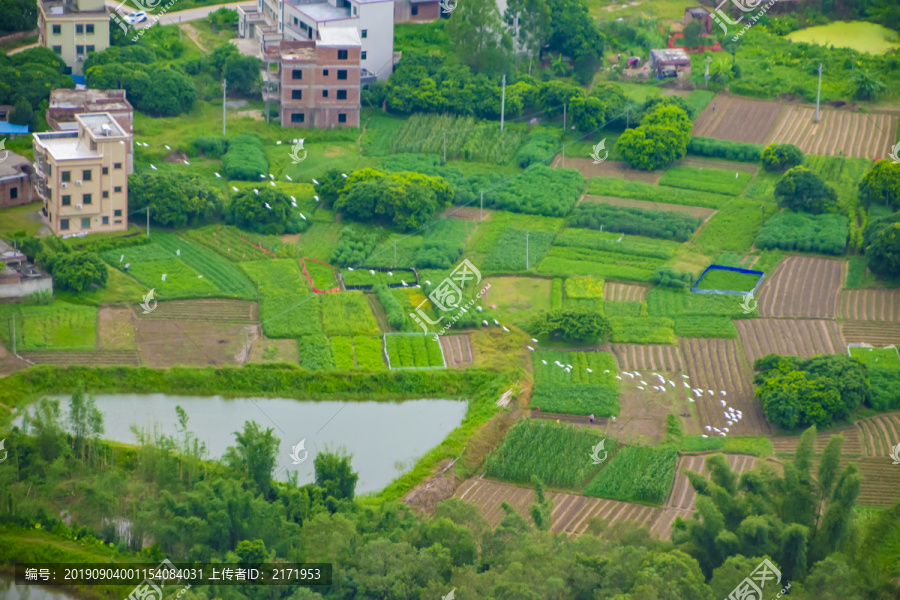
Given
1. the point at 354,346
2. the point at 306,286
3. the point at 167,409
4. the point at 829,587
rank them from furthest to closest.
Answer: the point at 306,286, the point at 354,346, the point at 167,409, the point at 829,587

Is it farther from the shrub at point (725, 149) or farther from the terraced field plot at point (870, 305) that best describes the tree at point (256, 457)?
the shrub at point (725, 149)

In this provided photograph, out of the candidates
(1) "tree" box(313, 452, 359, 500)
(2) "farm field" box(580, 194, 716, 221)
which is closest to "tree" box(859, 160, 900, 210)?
(2) "farm field" box(580, 194, 716, 221)

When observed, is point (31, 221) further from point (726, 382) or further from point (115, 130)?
point (726, 382)

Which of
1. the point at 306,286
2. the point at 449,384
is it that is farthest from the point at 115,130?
the point at 449,384

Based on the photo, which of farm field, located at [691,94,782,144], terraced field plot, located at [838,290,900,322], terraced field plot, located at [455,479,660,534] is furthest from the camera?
farm field, located at [691,94,782,144]

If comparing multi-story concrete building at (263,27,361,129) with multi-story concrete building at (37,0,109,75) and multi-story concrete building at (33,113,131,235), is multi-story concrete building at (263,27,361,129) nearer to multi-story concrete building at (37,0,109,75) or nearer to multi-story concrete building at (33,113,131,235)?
multi-story concrete building at (37,0,109,75)

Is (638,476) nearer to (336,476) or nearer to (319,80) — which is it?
(336,476)
